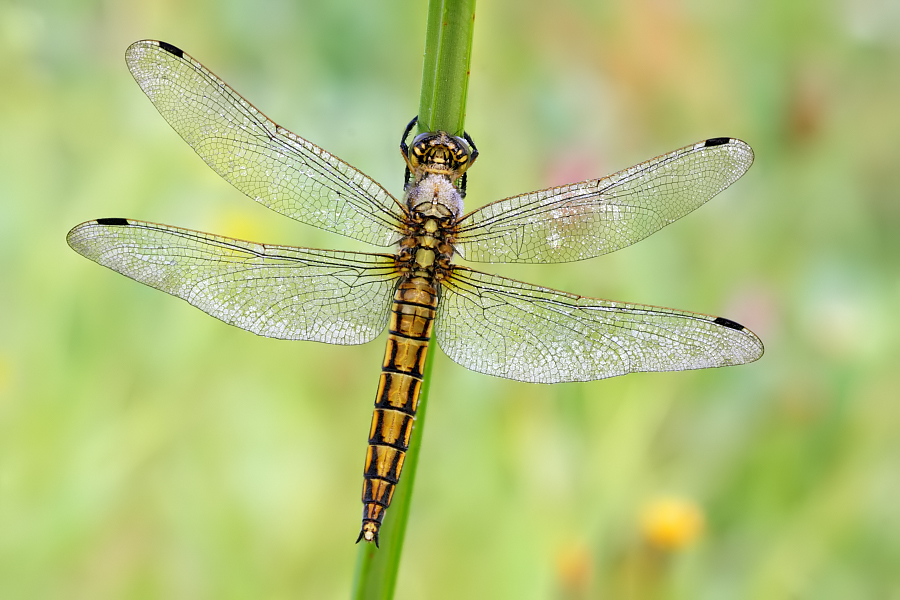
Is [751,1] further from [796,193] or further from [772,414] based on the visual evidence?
[772,414]

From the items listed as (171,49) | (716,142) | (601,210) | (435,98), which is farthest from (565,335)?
(171,49)

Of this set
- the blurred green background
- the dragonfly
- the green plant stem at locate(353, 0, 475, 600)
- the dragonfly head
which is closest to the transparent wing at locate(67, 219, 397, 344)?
the dragonfly

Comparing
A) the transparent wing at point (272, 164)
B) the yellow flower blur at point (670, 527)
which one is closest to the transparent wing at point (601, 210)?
the transparent wing at point (272, 164)

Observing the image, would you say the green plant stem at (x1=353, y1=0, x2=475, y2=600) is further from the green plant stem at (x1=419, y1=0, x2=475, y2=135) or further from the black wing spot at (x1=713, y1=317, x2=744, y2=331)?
the black wing spot at (x1=713, y1=317, x2=744, y2=331)

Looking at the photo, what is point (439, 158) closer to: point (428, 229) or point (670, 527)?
point (428, 229)

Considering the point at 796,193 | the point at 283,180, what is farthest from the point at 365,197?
the point at 796,193

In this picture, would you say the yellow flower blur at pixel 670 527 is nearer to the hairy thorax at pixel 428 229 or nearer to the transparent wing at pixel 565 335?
the transparent wing at pixel 565 335
